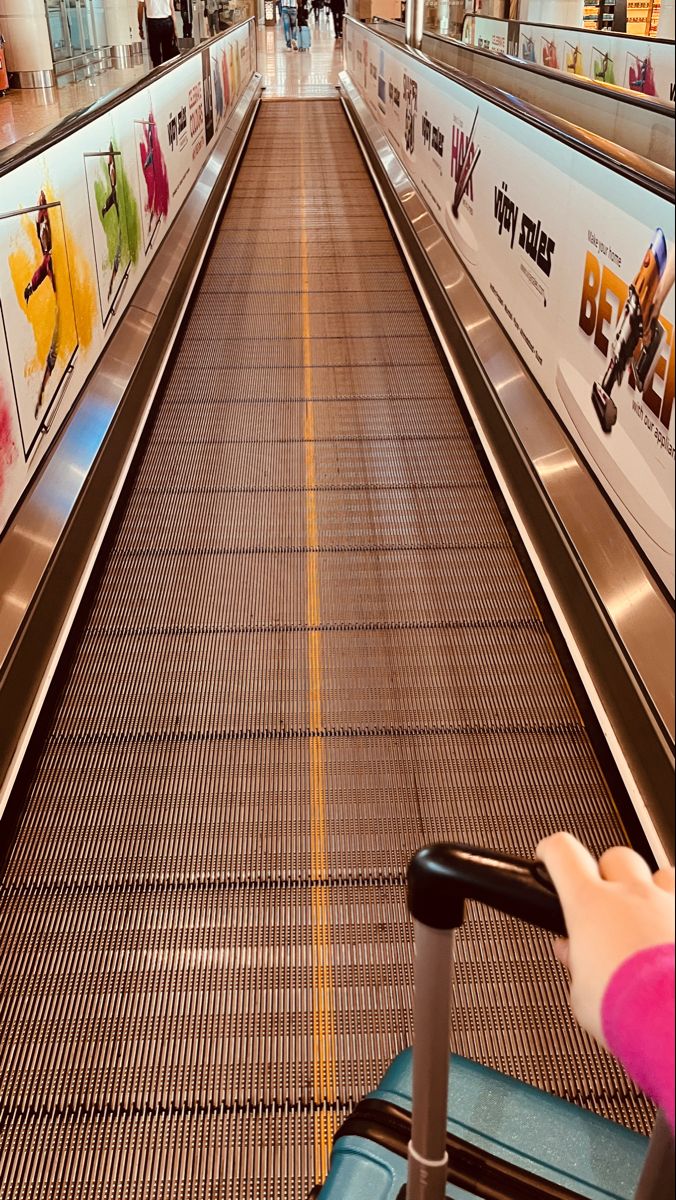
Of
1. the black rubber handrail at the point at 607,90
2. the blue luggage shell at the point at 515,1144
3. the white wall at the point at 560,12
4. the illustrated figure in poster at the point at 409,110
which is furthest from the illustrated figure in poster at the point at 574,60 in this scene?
the blue luggage shell at the point at 515,1144

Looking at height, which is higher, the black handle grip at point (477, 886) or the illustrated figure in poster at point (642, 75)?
the illustrated figure in poster at point (642, 75)

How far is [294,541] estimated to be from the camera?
4020 millimetres

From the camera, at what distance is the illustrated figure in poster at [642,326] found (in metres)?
2.36

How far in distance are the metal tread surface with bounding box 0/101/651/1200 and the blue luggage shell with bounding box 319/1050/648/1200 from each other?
0.34 metres

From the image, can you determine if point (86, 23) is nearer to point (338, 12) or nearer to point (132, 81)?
point (132, 81)

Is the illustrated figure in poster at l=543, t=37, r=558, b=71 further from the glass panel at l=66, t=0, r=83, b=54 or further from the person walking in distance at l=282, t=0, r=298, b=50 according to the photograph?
the person walking in distance at l=282, t=0, r=298, b=50

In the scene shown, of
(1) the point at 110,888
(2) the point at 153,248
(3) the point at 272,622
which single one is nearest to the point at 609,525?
(3) the point at 272,622

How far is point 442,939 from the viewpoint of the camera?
1064mm

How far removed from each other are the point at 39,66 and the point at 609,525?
14.8m

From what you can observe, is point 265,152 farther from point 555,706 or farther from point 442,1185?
point 442,1185

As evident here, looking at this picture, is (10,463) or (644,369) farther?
(10,463)

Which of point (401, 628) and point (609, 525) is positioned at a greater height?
point (609, 525)

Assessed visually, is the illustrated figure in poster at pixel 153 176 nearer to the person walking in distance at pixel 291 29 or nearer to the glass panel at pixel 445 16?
the glass panel at pixel 445 16

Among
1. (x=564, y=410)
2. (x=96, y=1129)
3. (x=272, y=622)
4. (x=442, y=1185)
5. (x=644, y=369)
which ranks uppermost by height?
(x=644, y=369)
